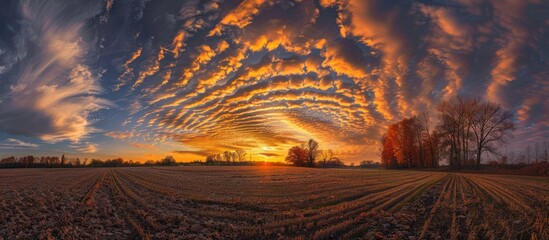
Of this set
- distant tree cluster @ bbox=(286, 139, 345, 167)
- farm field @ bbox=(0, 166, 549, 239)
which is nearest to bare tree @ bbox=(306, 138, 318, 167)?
distant tree cluster @ bbox=(286, 139, 345, 167)

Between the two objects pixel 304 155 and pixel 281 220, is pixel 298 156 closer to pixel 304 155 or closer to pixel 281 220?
pixel 304 155

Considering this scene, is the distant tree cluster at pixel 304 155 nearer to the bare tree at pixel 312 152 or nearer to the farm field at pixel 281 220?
the bare tree at pixel 312 152

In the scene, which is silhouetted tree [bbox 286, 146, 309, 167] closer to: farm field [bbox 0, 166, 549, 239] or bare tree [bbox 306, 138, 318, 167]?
bare tree [bbox 306, 138, 318, 167]

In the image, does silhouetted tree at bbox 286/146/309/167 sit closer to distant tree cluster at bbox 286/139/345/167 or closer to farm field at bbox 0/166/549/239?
distant tree cluster at bbox 286/139/345/167

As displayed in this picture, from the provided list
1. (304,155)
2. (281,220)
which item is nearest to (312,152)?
(304,155)

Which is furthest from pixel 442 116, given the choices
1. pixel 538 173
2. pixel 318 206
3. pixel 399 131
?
pixel 318 206

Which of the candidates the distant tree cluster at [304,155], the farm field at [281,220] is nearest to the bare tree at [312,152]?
the distant tree cluster at [304,155]

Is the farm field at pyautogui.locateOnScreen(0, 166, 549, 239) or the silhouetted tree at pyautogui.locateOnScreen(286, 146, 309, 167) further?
the silhouetted tree at pyautogui.locateOnScreen(286, 146, 309, 167)

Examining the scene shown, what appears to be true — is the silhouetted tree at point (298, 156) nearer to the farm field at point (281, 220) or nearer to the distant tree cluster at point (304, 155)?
the distant tree cluster at point (304, 155)

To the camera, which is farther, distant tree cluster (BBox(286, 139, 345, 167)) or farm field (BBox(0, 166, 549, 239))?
distant tree cluster (BBox(286, 139, 345, 167))

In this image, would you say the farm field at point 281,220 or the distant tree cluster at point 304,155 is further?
the distant tree cluster at point 304,155

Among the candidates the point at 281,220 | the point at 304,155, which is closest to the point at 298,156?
the point at 304,155

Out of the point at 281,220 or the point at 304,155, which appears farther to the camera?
the point at 304,155

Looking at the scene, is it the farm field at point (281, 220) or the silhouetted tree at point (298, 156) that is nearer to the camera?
the farm field at point (281, 220)
